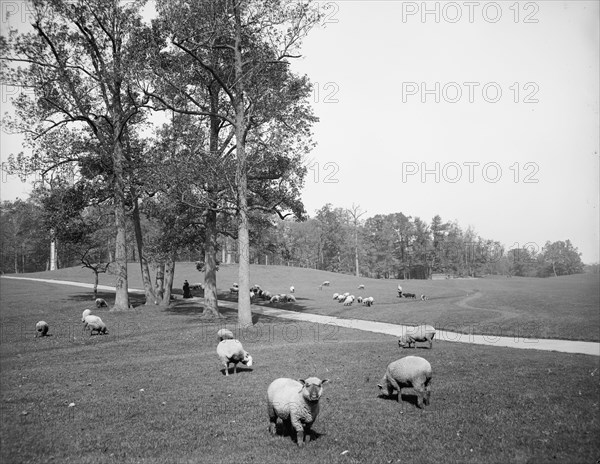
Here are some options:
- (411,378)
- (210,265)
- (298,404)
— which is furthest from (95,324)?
(411,378)

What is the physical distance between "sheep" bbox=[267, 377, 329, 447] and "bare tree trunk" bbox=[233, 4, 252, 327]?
15.2 m

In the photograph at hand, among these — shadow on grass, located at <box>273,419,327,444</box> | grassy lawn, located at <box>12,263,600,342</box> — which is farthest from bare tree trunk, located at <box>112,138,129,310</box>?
shadow on grass, located at <box>273,419,327,444</box>

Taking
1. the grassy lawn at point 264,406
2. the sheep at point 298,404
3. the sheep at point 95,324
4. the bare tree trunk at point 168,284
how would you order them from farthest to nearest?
the bare tree trunk at point 168,284
the sheep at point 95,324
the sheep at point 298,404
the grassy lawn at point 264,406

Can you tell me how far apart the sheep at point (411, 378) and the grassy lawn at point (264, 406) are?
34 centimetres

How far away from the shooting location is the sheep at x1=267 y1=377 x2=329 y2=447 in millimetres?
7250

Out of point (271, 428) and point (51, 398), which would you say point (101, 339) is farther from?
point (271, 428)

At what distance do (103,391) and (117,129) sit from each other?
22.7 m

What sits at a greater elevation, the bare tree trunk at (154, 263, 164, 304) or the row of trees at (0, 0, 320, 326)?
the row of trees at (0, 0, 320, 326)

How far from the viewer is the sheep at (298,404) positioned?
285 inches

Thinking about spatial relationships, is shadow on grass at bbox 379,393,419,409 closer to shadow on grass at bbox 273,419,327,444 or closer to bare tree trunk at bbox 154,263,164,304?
shadow on grass at bbox 273,419,327,444

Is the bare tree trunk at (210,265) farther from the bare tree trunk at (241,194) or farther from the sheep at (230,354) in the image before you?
the sheep at (230,354)

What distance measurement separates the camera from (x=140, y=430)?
25.6 feet

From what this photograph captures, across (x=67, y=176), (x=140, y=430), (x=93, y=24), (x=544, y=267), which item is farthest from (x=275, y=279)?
(x=544, y=267)

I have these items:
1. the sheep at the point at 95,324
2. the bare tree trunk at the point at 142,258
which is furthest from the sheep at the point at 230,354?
the bare tree trunk at the point at 142,258
